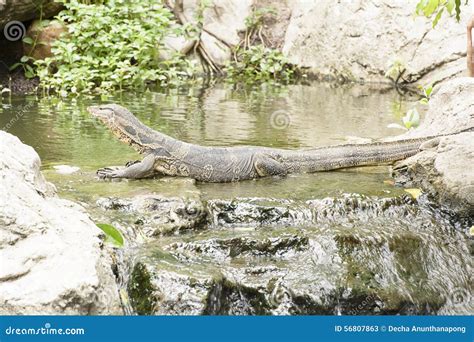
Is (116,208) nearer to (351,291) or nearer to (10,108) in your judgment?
(351,291)

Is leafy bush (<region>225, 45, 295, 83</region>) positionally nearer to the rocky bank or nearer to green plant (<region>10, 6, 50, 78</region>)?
the rocky bank

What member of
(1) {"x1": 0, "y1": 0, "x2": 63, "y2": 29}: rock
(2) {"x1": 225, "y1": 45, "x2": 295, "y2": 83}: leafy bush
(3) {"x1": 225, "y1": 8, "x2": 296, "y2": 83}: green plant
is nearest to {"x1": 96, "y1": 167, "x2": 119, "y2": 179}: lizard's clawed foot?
(1) {"x1": 0, "y1": 0, "x2": 63, "y2": 29}: rock

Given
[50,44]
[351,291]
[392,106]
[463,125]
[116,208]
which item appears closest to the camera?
[351,291]

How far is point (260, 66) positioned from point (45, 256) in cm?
1574

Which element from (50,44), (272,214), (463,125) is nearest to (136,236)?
(272,214)

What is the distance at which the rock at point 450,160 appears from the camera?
20.6 feet

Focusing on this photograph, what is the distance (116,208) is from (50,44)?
10.9 meters

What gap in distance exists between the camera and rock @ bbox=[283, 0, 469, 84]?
1714cm

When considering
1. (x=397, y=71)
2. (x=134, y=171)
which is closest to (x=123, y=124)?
(x=134, y=171)

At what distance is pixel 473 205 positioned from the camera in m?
6.22

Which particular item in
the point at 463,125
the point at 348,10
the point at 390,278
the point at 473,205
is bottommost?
the point at 390,278

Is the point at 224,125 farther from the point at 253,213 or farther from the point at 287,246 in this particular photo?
the point at 287,246

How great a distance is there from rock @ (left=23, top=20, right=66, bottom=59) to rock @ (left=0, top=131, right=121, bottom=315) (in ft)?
36.6

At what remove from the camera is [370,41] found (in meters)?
18.6
